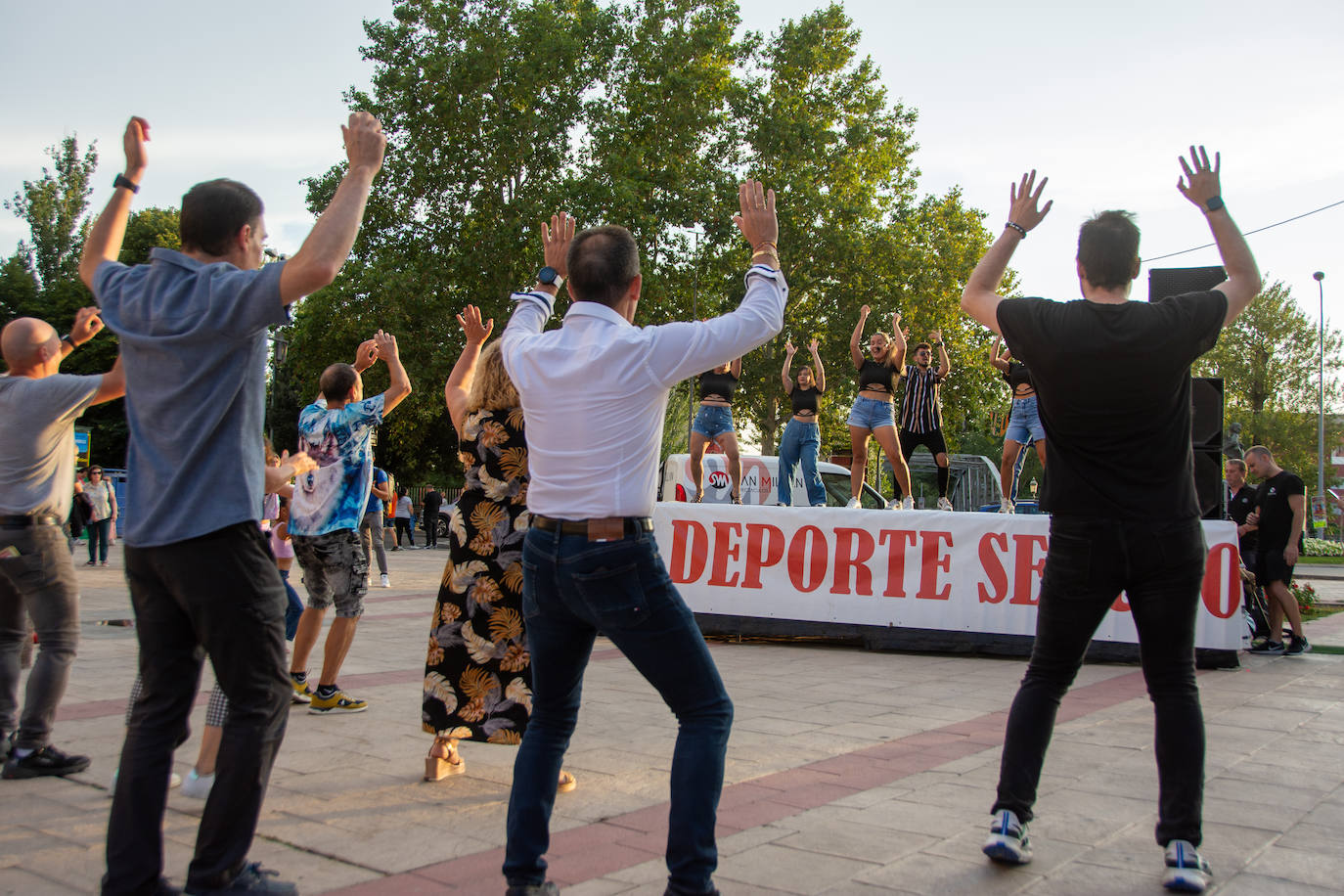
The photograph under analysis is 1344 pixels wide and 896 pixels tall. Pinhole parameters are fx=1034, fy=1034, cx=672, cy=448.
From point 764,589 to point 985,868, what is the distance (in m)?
6.32

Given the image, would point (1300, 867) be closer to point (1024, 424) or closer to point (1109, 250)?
point (1109, 250)

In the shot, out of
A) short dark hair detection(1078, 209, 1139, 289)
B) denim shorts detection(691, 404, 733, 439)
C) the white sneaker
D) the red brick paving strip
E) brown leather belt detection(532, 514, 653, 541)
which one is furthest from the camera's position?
denim shorts detection(691, 404, 733, 439)

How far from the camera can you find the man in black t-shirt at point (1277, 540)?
9531mm

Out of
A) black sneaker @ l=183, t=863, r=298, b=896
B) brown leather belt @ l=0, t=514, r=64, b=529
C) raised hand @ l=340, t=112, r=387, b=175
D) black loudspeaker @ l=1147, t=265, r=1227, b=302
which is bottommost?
black sneaker @ l=183, t=863, r=298, b=896

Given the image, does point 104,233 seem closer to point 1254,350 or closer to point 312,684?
point 312,684

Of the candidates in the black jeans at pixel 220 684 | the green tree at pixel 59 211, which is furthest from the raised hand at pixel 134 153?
the green tree at pixel 59 211

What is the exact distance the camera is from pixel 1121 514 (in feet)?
10.5

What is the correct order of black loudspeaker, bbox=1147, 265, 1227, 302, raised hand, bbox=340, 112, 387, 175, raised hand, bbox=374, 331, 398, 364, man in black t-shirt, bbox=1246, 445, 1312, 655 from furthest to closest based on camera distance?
man in black t-shirt, bbox=1246, 445, 1312, 655 → black loudspeaker, bbox=1147, 265, 1227, 302 → raised hand, bbox=374, 331, 398, 364 → raised hand, bbox=340, 112, 387, 175

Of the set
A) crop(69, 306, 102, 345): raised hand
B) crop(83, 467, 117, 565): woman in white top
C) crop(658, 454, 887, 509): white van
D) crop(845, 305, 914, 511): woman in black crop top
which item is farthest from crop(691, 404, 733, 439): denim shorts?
crop(83, 467, 117, 565): woman in white top

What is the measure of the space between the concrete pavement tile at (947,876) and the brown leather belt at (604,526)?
4.44 ft

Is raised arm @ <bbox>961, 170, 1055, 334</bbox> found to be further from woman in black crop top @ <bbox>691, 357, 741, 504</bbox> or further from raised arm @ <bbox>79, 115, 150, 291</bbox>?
woman in black crop top @ <bbox>691, 357, 741, 504</bbox>

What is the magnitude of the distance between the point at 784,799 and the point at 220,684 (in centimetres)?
232

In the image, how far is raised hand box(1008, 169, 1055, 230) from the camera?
3611mm

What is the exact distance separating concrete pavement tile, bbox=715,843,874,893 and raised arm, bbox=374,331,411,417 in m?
2.55
